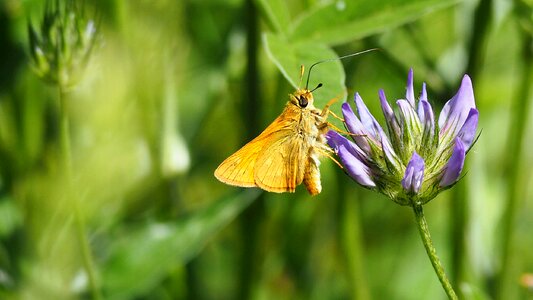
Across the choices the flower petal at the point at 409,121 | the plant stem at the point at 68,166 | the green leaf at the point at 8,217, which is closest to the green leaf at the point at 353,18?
the flower petal at the point at 409,121

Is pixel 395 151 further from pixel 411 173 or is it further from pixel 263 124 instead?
pixel 263 124

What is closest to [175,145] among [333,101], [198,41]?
[198,41]

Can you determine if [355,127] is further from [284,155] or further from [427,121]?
[284,155]

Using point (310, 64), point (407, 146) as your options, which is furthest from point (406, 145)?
point (310, 64)

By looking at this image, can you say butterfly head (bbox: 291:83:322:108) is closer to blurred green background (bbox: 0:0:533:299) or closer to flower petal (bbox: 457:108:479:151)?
blurred green background (bbox: 0:0:533:299)

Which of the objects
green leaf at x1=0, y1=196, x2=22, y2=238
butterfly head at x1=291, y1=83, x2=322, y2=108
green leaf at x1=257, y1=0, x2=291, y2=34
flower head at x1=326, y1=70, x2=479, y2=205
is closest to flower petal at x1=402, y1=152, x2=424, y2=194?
flower head at x1=326, y1=70, x2=479, y2=205

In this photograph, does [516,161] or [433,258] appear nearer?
[433,258]
